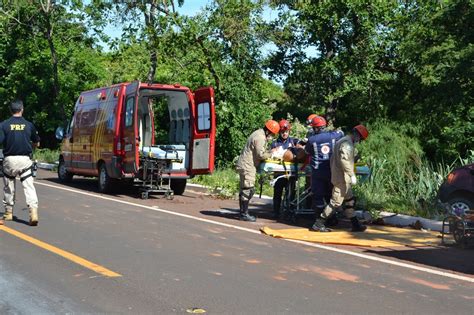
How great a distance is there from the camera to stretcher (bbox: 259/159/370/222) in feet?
36.3

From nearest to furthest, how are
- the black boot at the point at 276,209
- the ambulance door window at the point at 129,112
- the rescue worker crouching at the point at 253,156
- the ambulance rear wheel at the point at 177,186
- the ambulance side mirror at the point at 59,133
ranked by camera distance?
the rescue worker crouching at the point at 253,156 < the black boot at the point at 276,209 < the ambulance door window at the point at 129,112 < the ambulance rear wheel at the point at 177,186 < the ambulance side mirror at the point at 59,133

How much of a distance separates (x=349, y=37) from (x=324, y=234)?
1381 cm

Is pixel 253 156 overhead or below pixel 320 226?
overhead

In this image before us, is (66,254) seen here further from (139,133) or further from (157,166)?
(139,133)

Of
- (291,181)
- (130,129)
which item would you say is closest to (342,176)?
(291,181)

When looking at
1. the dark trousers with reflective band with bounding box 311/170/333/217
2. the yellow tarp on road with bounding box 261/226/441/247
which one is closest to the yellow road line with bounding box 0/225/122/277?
the yellow tarp on road with bounding box 261/226/441/247

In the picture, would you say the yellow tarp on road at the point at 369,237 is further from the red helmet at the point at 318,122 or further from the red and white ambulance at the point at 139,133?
the red and white ambulance at the point at 139,133

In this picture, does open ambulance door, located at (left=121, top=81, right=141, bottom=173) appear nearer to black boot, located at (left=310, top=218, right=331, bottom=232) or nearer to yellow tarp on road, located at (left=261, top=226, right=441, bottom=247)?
yellow tarp on road, located at (left=261, top=226, right=441, bottom=247)

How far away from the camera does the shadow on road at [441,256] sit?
767 centimetres

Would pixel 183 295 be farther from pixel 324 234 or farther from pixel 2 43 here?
pixel 2 43

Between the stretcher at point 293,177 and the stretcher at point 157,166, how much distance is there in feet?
12.5

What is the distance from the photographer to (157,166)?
14461 mm

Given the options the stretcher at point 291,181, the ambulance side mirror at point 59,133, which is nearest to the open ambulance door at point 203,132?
the stretcher at point 291,181

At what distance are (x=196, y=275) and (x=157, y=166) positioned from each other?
7.91m
